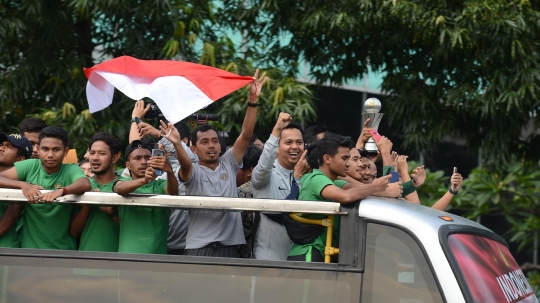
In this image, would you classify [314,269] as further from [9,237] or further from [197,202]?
Answer: [9,237]

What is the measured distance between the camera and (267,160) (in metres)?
5.47

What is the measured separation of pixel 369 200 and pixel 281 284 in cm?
66

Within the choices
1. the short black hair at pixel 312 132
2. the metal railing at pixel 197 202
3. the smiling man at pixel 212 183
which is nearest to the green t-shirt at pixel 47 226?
the metal railing at pixel 197 202

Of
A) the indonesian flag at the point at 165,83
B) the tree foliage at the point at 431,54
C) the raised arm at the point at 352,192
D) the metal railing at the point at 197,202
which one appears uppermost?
the tree foliage at the point at 431,54

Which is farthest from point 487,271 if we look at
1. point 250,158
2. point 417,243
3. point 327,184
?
point 250,158

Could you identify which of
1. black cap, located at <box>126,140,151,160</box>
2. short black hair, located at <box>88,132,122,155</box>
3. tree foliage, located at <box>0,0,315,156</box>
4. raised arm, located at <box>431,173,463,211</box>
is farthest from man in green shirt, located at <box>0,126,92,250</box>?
raised arm, located at <box>431,173,463,211</box>

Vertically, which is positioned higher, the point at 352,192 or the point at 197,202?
the point at 352,192

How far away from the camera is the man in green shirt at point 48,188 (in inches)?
183

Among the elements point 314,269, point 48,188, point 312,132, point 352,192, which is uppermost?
point 312,132

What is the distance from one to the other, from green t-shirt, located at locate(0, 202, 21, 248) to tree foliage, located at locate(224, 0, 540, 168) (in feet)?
12.3

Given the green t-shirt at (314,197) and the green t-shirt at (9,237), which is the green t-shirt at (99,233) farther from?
the green t-shirt at (314,197)

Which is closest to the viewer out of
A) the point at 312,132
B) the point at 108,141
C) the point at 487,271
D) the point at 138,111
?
the point at 487,271

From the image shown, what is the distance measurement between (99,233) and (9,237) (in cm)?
55

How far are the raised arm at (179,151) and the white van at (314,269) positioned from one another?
19.9 inches
